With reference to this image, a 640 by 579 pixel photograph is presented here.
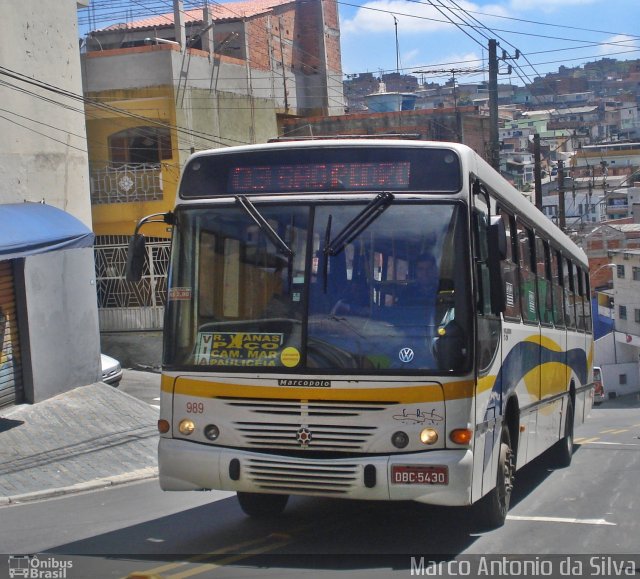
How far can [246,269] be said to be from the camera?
7781 mm

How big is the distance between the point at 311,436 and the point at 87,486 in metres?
6.78

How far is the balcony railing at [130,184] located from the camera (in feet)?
87.8

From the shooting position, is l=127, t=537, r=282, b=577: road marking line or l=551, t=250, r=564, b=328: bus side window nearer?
l=127, t=537, r=282, b=577: road marking line

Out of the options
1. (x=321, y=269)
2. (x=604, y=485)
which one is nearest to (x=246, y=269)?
(x=321, y=269)

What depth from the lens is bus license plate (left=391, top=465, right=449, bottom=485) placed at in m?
7.26

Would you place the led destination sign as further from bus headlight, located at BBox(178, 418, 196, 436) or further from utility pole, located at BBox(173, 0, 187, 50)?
utility pole, located at BBox(173, 0, 187, 50)

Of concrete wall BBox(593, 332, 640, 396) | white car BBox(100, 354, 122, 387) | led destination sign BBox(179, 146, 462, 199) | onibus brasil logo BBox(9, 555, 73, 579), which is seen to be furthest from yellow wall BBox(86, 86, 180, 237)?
concrete wall BBox(593, 332, 640, 396)

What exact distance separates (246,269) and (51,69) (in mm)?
12702

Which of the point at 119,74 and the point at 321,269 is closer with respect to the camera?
the point at 321,269

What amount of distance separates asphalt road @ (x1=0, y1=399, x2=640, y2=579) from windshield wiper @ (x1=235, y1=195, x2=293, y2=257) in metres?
2.35

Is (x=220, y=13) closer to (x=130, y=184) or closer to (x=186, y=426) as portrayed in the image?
(x=130, y=184)

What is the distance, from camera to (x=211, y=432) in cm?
775

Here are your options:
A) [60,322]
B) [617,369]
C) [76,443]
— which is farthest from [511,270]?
[617,369]

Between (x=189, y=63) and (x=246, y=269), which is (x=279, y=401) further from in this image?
(x=189, y=63)
